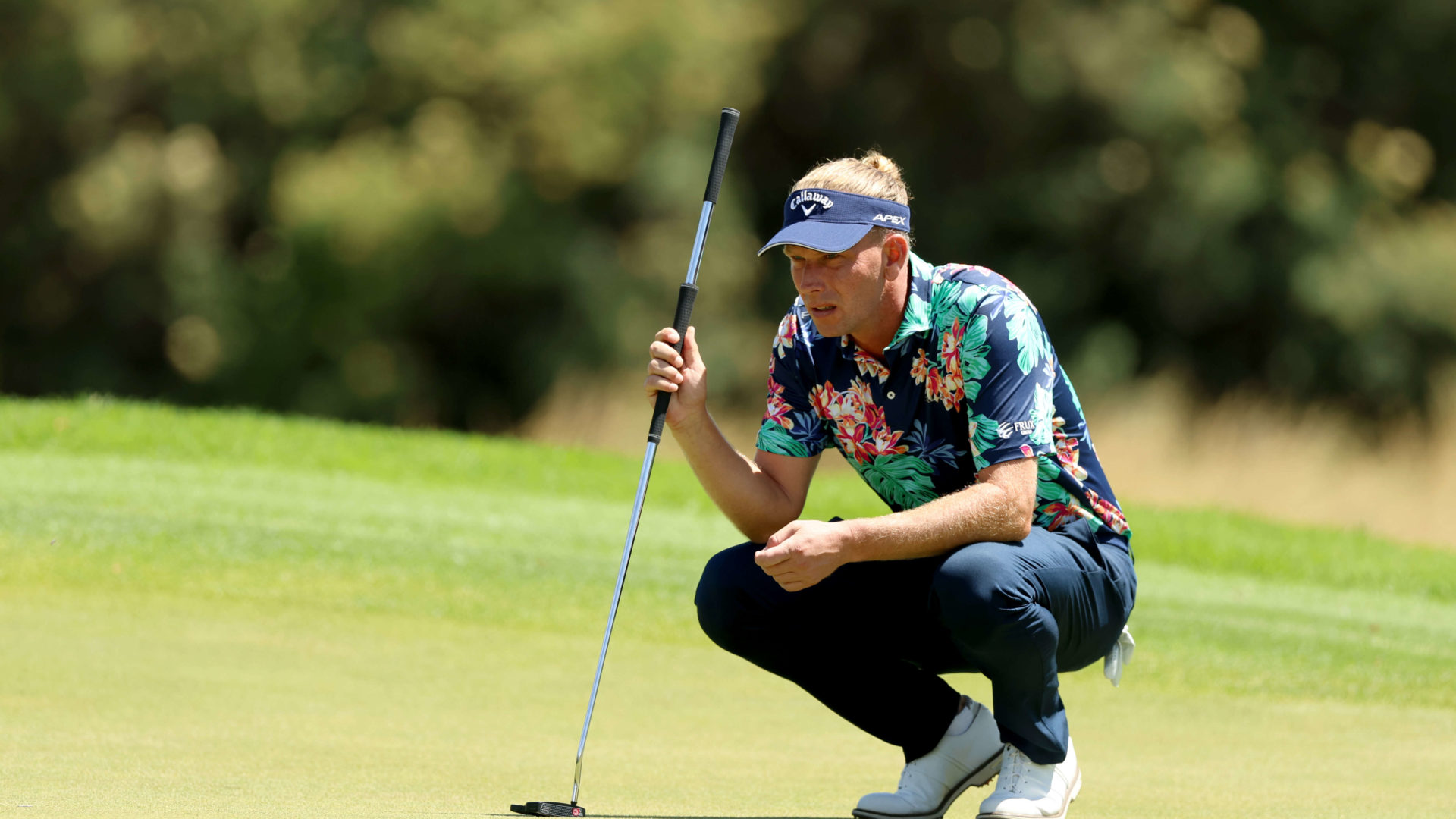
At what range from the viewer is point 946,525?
2588mm

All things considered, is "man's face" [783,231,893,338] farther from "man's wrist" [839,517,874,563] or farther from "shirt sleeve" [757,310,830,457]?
"man's wrist" [839,517,874,563]

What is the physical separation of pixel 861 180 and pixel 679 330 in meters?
0.48

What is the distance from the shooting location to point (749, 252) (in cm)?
1698

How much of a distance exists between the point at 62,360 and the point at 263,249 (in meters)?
2.64

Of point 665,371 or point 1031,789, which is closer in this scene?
point 1031,789

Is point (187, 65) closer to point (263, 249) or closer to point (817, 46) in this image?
point (263, 249)

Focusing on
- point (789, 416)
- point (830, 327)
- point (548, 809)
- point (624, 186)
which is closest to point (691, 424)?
point (789, 416)

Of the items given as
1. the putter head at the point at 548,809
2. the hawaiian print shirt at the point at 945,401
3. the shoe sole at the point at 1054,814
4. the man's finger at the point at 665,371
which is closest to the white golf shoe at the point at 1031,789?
the shoe sole at the point at 1054,814

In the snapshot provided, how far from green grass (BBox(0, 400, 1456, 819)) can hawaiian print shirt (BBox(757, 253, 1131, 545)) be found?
60cm

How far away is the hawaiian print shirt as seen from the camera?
104 inches

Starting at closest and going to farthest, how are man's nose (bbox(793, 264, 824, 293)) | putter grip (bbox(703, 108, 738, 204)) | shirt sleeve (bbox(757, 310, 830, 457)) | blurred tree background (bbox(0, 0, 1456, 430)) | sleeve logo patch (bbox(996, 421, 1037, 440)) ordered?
sleeve logo patch (bbox(996, 421, 1037, 440)) < man's nose (bbox(793, 264, 824, 293)) < shirt sleeve (bbox(757, 310, 830, 457)) < putter grip (bbox(703, 108, 738, 204)) < blurred tree background (bbox(0, 0, 1456, 430))

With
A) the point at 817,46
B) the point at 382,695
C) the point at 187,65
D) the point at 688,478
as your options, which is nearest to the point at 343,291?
the point at 187,65

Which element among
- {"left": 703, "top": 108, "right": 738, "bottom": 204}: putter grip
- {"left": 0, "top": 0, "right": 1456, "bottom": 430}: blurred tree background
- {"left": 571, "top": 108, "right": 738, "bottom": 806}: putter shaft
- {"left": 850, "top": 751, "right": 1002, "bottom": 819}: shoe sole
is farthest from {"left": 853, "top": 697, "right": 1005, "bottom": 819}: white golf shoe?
{"left": 0, "top": 0, "right": 1456, "bottom": 430}: blurred tree background

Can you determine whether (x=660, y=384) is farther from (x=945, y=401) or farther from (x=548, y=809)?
(x=548, y=809)
